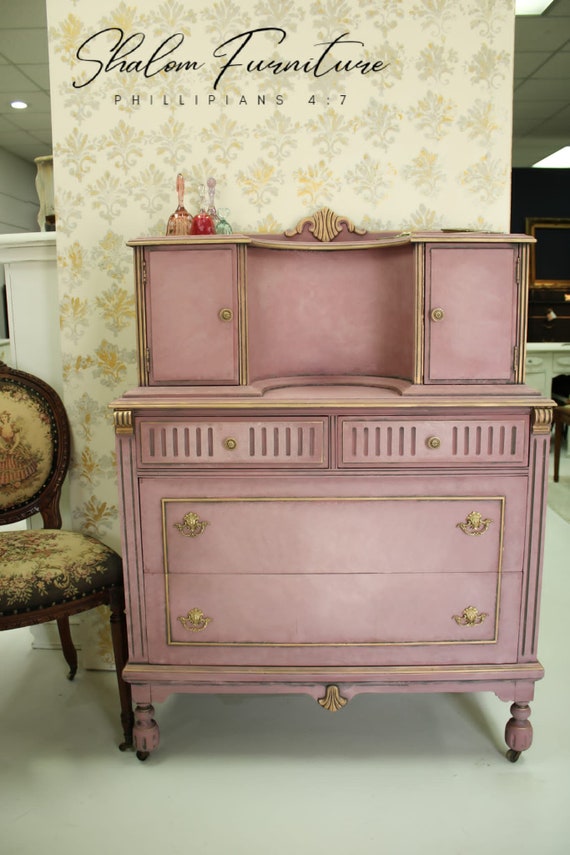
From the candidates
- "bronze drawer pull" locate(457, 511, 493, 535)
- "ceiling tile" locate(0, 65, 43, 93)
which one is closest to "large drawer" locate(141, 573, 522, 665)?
"bronze drawer pull" locate(457, 511, 493, 535)

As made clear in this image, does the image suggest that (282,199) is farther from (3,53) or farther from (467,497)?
(3,53)

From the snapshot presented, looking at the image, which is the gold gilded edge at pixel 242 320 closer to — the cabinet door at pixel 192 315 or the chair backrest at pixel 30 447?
the cabinet door at pixel 192 315

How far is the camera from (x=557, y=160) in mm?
7840

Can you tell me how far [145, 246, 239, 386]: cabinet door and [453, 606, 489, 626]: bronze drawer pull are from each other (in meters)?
0.96

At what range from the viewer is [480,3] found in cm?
226

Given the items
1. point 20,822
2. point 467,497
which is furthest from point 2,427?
point 467,497

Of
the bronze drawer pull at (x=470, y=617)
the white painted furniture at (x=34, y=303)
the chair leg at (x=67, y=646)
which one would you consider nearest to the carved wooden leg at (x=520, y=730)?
the bronze drawer pull at (x=470, y=617)

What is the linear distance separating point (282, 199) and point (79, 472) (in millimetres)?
1240

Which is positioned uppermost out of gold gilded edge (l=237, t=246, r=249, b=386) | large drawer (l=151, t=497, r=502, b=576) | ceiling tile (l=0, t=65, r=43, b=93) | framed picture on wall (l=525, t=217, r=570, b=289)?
ceiling tile (l=0, t=65, r=43, b=93)

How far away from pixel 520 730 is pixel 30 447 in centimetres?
186

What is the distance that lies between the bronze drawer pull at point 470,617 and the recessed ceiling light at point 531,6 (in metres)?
3.53

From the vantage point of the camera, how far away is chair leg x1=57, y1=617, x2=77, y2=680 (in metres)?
2.58

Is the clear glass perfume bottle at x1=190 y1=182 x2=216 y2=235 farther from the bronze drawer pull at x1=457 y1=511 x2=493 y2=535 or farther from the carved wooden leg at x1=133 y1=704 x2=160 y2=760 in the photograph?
the carved wooden leg at x1=133 y1=704 x2=160 y2=760

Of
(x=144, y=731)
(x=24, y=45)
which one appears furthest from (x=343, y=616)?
(x=24, y=45)
